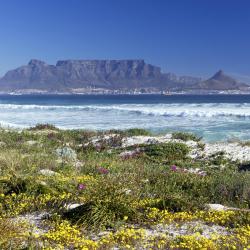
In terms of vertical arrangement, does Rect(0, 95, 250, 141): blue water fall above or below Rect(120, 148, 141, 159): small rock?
below

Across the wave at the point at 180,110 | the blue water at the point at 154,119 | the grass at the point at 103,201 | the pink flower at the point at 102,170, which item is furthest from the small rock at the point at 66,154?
the wave at the point at 180,110

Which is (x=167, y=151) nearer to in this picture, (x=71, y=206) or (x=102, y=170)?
(x=102, y=170)

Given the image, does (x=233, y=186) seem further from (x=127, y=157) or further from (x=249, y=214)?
(x=127, y=157)

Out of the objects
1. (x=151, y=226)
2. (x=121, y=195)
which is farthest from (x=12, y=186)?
(x=151, y=226)

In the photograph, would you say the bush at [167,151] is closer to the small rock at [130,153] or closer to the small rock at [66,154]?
the small rock at [130,153]

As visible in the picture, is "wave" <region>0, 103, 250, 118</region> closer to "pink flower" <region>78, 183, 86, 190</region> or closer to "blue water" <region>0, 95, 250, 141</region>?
"blue water" <region>0, 95, 250, 141</region>

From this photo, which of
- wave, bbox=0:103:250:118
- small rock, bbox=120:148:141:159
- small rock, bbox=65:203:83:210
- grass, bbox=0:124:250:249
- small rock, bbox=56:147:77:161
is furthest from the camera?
wave, bbox=0:103:250:118

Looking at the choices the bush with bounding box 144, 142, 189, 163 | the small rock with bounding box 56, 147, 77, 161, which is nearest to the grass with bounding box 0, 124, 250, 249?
the small rock with bounding box 56, 147, 77, 161

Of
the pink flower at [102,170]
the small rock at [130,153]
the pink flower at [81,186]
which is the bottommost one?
the small rock at [130,153]

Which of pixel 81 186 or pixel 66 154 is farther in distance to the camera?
pixel 66 154

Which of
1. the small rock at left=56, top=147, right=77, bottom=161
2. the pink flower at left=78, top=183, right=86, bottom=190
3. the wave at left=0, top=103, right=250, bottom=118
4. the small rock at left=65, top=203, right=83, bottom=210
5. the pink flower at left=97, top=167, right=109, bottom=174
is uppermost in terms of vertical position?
the pink flower at left=78, top=183, right=86, bottom=190

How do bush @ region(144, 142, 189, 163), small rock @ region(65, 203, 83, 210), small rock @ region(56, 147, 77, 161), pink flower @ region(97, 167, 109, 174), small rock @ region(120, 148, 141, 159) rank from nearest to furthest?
small rock @ region(65, 203, 83, 210), pink flower @ region(97, 167, 109, 174), small rock @ region(56, 147, 77, 161), small rock @ region(120, 148, 141, 159), bush @ region(144, 142, 189, 163)

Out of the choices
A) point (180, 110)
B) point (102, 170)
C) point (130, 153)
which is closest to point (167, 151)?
point (130, 153)

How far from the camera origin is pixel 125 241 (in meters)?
6.84
